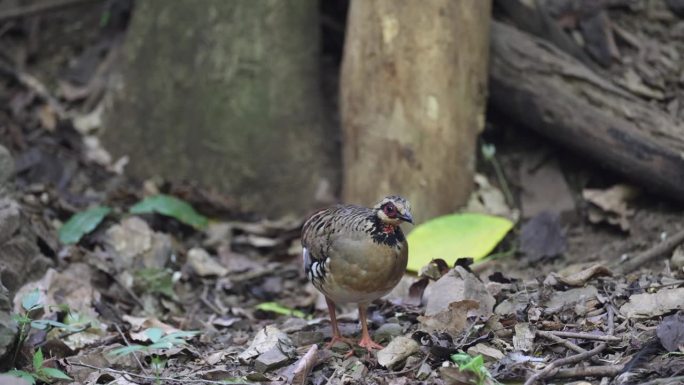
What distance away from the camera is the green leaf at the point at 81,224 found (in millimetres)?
6316

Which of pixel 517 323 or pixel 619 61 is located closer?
pixel 517 323

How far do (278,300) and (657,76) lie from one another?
3.16 meters

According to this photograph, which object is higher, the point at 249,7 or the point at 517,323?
the point at 249,7

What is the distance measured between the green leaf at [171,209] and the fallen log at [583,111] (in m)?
2.42

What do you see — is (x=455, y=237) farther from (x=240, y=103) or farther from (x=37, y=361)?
(x=37, y=361)

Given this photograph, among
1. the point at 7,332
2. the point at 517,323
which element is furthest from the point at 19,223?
the point at 517,323

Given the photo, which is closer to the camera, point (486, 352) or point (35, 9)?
point (486, 352)

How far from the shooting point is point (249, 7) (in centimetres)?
746

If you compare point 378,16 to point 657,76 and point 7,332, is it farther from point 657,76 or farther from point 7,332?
point 7,332

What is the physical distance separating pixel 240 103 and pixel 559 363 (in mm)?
4186

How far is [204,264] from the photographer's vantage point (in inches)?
263

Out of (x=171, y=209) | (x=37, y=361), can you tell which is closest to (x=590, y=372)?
(x=37, y=361)

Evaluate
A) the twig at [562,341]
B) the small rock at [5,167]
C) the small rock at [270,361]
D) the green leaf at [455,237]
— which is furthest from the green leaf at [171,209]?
the twig at [562,341]

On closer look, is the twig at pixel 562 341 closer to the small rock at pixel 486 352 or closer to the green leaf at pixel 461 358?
the small rock at pixel 486 352
